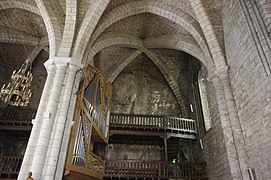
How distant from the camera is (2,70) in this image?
530 inches

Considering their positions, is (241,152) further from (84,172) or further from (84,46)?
(84,46)

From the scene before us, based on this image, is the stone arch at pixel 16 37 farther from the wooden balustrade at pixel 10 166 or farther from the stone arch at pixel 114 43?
the wooden balustrade at pixel 10 166

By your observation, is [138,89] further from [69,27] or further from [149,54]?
[69,27]

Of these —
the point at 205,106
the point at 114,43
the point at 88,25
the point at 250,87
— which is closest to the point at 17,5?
the point at 88,25

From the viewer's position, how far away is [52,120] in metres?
6.47

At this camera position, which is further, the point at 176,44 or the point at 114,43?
the point at 114,43

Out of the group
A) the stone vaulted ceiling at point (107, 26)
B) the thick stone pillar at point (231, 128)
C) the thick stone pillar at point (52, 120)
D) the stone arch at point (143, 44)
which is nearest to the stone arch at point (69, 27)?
the stone vaulted ceiling at point (107, 26)

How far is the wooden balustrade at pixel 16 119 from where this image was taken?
35.0ft

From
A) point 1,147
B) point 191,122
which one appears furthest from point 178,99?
point 1,147

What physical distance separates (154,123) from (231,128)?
605 cm

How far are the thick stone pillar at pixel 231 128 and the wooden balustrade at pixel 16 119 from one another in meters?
9.82

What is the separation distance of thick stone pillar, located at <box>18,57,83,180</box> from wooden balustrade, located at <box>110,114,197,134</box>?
17.1 ft

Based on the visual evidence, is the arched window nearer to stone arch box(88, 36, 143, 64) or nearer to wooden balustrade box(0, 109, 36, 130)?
stone arch box(88, 36, 143, 64)

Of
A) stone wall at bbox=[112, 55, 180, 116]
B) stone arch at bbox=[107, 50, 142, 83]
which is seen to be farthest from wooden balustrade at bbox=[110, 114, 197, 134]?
stone arch at bbox=[107, 50, 142, 83]
